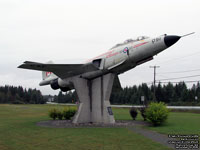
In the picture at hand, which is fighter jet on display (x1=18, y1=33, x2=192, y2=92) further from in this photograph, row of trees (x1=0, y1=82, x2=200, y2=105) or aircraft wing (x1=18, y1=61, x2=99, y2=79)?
row of trees (x1=0, y1=82, x2=200, y2=105)

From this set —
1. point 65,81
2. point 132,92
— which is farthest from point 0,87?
point 65,81

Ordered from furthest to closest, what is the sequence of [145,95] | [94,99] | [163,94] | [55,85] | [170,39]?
[145,95]
[163,94]
[55,85]
[94,99]
[170,39]

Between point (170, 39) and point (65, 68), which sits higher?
A: point (170, 39)

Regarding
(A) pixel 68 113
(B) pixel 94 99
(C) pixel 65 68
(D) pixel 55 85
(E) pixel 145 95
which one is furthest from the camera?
(E) pixel 145 95

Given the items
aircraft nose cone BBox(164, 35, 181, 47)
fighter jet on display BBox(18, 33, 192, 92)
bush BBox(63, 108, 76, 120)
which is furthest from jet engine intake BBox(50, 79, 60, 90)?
aircraft nose cone BBox(164, 35, 181, 47)

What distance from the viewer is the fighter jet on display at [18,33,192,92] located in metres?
15.0

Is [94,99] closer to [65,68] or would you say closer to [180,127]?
[65,68]

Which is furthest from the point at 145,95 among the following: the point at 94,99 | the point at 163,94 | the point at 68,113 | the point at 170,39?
the point at 170,39

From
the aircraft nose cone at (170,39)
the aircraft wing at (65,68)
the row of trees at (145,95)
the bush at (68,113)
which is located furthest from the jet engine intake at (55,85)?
the row of trees at (145,95)

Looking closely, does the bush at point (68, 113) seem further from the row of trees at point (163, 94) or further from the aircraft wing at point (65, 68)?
the row of trees at point (163, 94)

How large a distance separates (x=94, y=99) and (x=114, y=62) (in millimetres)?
4067

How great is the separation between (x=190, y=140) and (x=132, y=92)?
255ft

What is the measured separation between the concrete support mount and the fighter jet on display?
58 centimetres

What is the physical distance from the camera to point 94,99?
1964 cm
